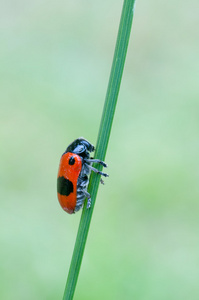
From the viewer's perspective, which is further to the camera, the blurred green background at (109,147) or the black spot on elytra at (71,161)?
the blurred green background at (109,147)

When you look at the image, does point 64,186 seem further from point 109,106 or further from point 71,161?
point 109,106

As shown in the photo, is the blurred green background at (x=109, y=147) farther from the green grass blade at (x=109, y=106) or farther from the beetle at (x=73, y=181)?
the green grass blade at (x=109, y=106)

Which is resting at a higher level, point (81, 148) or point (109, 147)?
point (81, 148)

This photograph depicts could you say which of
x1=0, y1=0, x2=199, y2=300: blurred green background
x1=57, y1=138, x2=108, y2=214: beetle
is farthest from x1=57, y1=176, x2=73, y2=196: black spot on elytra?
x1=0, y1=0, x2=199, y2=300: blurred green background

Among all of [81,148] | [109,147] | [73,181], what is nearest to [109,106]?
[73,181]

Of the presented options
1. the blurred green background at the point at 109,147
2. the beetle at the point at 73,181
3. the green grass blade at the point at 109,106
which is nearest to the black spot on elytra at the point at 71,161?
the beetle at the point at 73,181

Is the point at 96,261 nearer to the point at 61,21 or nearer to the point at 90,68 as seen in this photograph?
the point at 90,68

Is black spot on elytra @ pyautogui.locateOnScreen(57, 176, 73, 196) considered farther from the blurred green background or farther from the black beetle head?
the blurred green background
